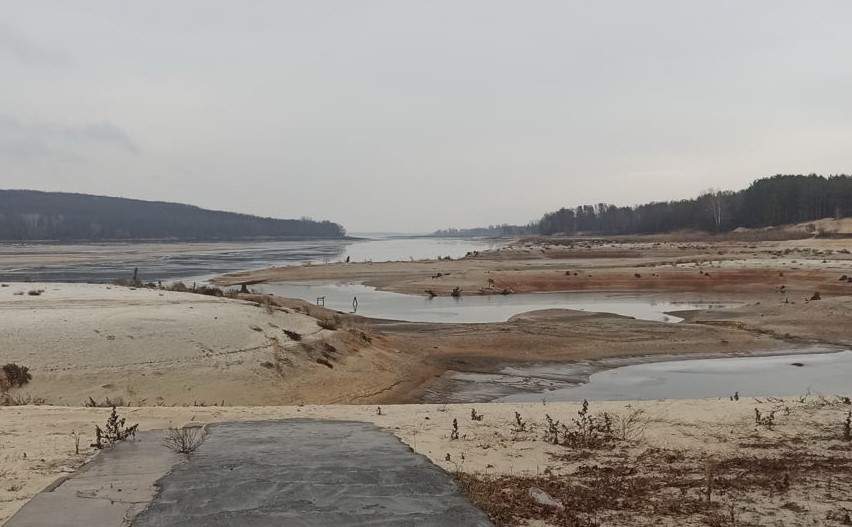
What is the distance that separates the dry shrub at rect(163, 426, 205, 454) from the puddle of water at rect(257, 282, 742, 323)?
78.7ft

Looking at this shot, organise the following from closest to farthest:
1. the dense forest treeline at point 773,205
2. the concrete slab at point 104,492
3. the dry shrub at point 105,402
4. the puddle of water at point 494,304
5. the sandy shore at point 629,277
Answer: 1. the concrete slab at point 104,492
2. the dry shrub at point 105,402
3. the puddle of water at point 494,304
4. the sandy shore at point 629,277
5. the dense forest treeline at point 773,205

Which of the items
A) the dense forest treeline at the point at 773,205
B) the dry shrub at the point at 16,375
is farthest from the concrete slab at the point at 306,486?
the dense forest treeline at the point at 773,205

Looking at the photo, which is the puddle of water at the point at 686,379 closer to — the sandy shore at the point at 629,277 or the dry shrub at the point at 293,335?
the dry shrub at the point at 293,335

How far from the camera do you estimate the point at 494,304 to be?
140 ft

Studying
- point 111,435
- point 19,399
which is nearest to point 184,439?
point 111,435

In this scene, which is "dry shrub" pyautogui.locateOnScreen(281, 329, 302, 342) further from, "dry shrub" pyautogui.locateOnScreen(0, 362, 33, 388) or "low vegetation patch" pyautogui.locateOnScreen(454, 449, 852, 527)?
"low vegetation patch" pyautogui.locateOnScreen(454, 449, 852, 527)

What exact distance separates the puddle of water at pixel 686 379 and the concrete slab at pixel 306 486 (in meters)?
9.75

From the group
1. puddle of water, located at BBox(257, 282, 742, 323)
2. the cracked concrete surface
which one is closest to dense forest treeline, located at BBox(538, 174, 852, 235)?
puddle of water, located at BBox(257, 282, 742, 323)

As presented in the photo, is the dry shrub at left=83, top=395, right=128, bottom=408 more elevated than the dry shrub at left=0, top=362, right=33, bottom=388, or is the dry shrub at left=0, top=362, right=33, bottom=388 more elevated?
the dry shrub at left=0, top=362, right=33, bottom=388

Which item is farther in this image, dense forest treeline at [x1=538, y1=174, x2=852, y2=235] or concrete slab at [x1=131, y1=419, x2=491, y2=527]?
dense forest treeline at [x1=538, y1=174, x2=852, y2=235]

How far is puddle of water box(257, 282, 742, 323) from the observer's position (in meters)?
36.2

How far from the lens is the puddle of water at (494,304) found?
36.2 metres

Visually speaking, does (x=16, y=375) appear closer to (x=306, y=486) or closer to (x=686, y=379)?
(x=306, y=486)

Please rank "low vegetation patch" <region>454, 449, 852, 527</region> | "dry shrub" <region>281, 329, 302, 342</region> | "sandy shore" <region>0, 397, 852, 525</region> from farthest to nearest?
1. "dry shrub" <region>281, 329, 302, 342</region>
2. "sandy shore" <region>0, 397, 852, 525</region>
3. "low vegetation patch" <region>454, 449, 852, 527</region>
